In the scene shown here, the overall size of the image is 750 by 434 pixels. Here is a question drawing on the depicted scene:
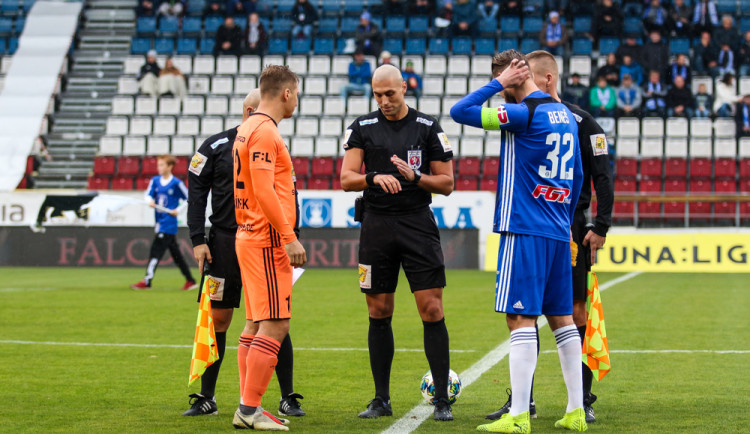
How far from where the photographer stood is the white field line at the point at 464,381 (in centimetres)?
594

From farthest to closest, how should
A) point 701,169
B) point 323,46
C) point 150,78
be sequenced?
point 323,46 < point 150,78 < point 701,169

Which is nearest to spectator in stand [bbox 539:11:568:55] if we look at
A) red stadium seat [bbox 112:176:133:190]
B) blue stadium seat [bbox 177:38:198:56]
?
blue stadium seat [bbox 177:38:198:56]

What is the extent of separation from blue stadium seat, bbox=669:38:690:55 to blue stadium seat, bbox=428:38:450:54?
5705 millimetres

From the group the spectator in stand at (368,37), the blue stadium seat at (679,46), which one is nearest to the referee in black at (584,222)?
the spectator in stand at (368,37)

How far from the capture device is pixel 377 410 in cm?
634

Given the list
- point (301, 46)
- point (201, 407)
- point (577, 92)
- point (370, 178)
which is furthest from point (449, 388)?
point (301, 46)

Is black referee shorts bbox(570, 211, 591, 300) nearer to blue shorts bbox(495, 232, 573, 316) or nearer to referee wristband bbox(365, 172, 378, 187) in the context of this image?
blue shorts bbox(495, 232, 573, 316)

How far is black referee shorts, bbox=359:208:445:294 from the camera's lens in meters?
6.42

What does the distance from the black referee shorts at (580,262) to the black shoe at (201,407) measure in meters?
2.32

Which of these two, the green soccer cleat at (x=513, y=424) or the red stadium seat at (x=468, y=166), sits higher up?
the red stadium seat at (x=468, y=166)

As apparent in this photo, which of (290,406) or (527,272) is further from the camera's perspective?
(290,406)

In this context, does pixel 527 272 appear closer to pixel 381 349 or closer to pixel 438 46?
pixel 381 349

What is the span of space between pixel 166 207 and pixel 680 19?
16.0 meters

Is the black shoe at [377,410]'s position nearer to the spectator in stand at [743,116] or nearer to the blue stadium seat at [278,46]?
the spectator in stand at [743,116]
